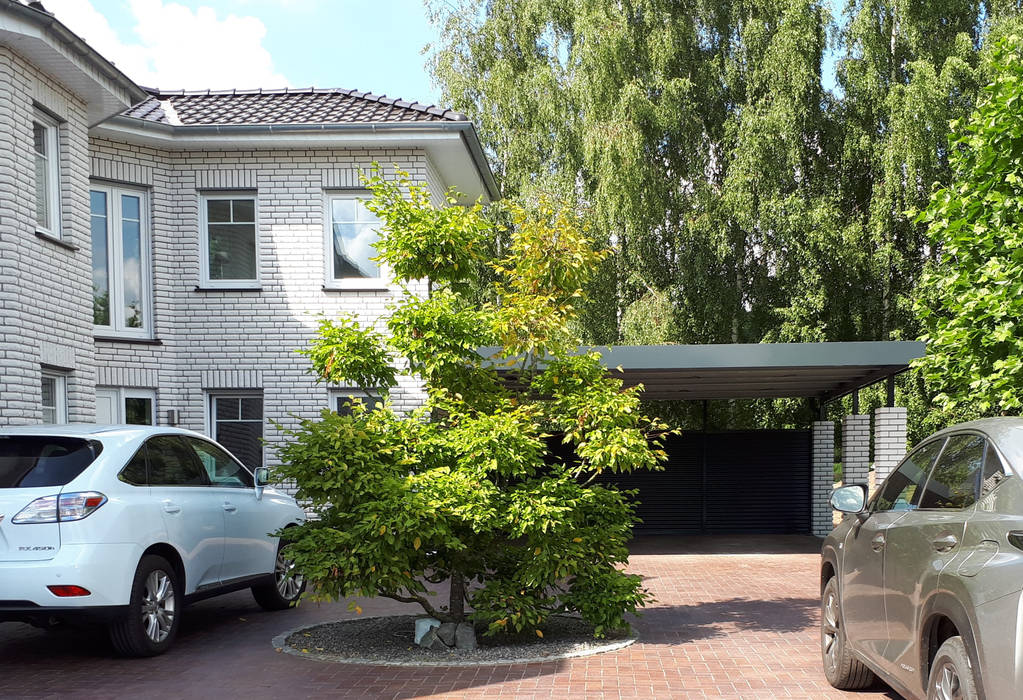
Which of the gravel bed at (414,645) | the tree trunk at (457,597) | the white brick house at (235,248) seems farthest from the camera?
the white brick house at (235,248)

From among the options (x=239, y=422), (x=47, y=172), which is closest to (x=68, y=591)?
(x=47, y=172)

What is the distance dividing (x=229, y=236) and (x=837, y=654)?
39.6ft

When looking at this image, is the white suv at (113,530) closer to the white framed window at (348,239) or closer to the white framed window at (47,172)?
the white framed window at (47,172)

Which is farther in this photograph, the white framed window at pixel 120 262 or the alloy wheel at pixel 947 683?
the white framed window at pixel 120 262

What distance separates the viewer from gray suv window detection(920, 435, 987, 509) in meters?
4.88

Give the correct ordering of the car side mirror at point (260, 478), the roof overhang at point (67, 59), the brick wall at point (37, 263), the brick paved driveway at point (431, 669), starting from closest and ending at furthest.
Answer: the brick paved driveway at point (431, 669), the car side mirror at point (260, 478), the roof overhang at point (67, 59), the brick wall at point (37, 263)

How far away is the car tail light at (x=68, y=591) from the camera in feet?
24.0

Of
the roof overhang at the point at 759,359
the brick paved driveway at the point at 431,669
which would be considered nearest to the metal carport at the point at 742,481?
the roof overhang at the point at 759,359

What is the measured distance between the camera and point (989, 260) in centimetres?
960

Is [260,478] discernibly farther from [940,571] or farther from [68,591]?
[940,571]

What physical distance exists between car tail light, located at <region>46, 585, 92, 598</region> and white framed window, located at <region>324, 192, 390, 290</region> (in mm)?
9046

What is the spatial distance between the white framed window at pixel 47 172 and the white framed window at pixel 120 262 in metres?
2.56

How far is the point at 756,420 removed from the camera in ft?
84.9

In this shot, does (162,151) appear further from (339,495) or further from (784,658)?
(784,658)
